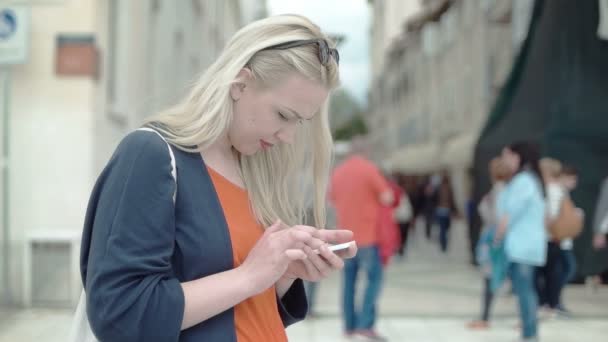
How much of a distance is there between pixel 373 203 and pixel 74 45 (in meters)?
3.26

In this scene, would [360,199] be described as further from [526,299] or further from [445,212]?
[445,212]

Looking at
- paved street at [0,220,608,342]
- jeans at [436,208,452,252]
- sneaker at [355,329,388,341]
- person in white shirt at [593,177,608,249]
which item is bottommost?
jeans at [436,208,452,252]

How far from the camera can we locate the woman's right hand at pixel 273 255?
4.13ft

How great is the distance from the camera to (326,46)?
1412mm

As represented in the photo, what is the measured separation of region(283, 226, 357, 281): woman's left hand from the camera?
1321mm

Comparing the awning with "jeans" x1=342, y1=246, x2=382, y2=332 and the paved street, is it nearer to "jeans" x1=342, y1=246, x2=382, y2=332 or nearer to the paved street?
the paved street

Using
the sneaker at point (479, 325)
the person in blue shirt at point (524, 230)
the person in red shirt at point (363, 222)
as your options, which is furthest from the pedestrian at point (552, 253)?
the person in red shirt at point (363, 222)

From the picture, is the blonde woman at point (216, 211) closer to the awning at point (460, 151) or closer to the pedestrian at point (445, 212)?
the pedestrian at point (445, 212)

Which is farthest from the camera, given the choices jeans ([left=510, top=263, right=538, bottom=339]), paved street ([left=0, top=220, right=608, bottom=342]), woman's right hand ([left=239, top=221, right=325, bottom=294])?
paved street ([left=0, top=220, right=608, bottom=342])

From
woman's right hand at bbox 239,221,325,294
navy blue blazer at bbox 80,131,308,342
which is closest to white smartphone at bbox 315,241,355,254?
woman's right hand at bbox 239,221,325,294

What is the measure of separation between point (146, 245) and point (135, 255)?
1.0 inches

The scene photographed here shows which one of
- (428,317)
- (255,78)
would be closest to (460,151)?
(428,317)

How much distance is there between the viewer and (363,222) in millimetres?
5750

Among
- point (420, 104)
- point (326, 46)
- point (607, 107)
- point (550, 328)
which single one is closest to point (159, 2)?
point (607, 107)
